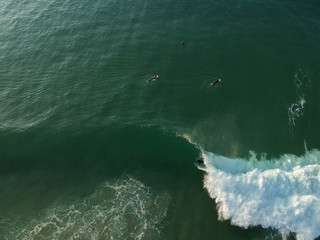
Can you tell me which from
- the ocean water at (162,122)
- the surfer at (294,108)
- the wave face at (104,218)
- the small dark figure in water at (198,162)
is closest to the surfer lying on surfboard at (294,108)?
the surfer at (294,108)

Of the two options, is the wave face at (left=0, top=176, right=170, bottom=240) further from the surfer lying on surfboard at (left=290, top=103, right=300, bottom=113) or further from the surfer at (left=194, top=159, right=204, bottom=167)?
the surfer lying on surfboard at (left=290, top=103, right=300, bottom=113)

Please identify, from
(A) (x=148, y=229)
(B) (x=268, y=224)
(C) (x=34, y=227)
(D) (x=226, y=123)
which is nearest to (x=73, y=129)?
(C) (x=34, y=227)

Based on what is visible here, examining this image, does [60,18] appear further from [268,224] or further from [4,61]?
[268,224]

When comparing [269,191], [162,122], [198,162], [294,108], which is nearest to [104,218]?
[198,162]

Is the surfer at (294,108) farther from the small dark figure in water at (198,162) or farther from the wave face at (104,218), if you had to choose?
the wave face at (104,218)

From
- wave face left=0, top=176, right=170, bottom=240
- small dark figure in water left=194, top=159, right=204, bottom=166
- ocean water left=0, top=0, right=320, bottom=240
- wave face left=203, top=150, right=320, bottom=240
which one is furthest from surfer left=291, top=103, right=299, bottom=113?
wave face left=0, top=176, right=170, bottom=240

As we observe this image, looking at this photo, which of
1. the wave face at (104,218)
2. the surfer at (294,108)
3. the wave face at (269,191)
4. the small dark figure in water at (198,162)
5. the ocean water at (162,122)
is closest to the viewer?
the wave face at (269,191)

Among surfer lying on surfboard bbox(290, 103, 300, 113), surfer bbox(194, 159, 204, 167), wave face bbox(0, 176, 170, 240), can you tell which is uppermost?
surfer lying on surfboard bbox(290, 103, 300, 113)

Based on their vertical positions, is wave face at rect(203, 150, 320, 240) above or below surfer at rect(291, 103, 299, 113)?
below
